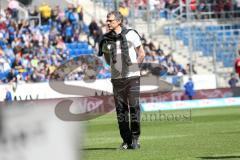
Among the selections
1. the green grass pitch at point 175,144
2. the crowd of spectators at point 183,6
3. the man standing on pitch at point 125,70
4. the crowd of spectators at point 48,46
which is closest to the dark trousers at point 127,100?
the man standing on pitch at point 125,70

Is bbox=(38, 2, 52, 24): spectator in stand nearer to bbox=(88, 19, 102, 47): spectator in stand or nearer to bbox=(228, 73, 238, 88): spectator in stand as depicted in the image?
bbox=(88, 19, 102, 47): spectator in stand

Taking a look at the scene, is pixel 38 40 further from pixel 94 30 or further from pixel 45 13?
pixel 94 30

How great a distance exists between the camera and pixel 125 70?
12.3m

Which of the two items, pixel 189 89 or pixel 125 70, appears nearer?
pixel 125 70

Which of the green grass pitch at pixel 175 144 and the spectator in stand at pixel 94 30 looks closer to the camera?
the green grass pitch at pixel 175 144

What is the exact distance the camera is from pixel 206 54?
3969 cm

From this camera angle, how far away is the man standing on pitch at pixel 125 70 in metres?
12.2

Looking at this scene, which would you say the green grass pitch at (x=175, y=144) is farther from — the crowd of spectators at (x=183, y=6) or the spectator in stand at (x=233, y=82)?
the crowd of spectators at (x=183, y=6)

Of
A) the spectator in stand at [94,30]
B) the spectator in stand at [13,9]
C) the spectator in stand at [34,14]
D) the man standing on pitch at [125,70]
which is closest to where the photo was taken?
the man standing on pitch at [125,70]

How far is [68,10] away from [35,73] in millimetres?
5765

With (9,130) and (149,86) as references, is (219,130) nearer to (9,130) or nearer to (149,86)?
(9,130)

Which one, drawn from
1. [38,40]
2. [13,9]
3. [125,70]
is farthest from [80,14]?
[125,70]

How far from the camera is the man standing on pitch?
12227 mm

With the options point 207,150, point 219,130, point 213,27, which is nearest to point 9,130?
point 207,150
